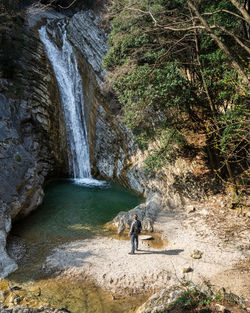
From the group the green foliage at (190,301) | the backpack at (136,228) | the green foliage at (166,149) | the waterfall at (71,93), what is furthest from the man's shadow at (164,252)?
the waterfall at (71,93)

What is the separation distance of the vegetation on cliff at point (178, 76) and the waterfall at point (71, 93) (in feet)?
24.7

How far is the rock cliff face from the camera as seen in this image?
11.5 metres

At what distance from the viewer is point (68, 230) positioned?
10742mm

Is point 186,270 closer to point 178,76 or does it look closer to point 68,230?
point 68,230

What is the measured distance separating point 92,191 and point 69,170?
4857mm

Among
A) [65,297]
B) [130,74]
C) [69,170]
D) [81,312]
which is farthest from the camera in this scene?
[69,170]

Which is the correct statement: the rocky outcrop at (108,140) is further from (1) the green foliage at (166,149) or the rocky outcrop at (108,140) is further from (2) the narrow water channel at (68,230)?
(2) the narrow water channel at (68,230)

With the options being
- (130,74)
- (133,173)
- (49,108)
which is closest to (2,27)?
(49,108)

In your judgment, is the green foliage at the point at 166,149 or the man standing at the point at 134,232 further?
the green foliage at the point at 166,149

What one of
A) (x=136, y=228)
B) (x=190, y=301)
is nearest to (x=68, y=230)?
(x=136, y=228)

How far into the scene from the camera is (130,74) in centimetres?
1128

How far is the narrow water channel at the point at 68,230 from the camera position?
6.49 meters

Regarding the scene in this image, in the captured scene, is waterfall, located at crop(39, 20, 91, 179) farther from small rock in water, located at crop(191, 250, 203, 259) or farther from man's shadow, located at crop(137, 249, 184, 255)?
small rock in water, located at crop(191, 250, 203, 259)

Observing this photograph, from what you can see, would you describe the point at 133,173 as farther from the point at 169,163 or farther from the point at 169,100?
the point at 169,100
